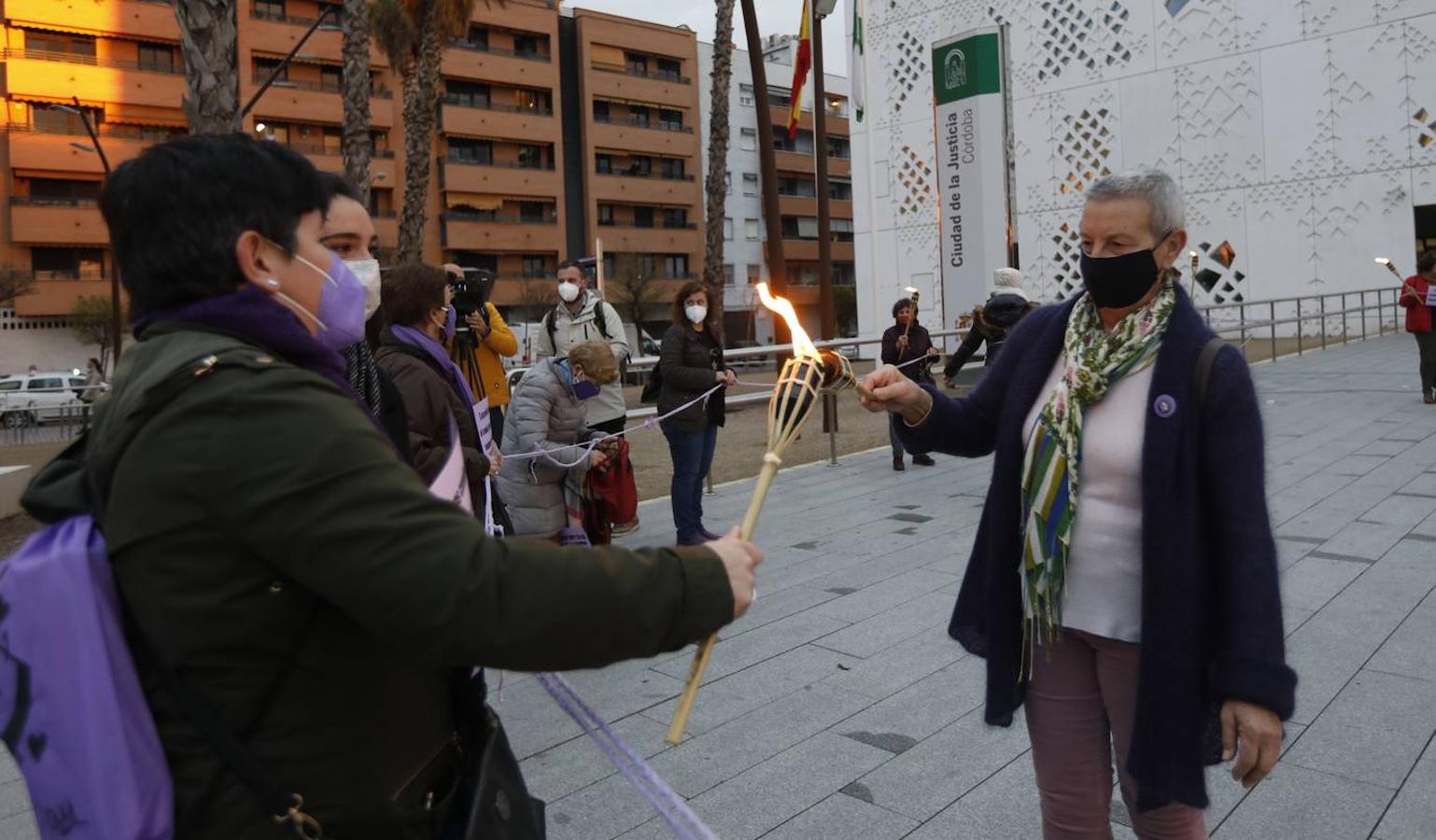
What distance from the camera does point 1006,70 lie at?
39.0 ft

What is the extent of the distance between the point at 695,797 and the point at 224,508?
2.33 meters

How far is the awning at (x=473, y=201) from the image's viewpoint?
47625mm

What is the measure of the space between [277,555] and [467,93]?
51.3m

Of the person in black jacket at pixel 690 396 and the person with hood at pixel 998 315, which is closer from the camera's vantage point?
the person in black jacket at pixel 690 396

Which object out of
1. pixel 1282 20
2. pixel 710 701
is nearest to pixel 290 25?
pixel 1282 20

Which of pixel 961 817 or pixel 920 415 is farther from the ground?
pixel 920 415

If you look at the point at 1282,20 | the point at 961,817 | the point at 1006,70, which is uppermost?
the point at 1282,20

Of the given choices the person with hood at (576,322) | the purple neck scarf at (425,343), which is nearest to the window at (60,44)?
the person with hood at (576,322)

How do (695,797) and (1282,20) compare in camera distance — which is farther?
(1282,20)

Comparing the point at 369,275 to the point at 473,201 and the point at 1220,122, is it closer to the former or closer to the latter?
the point at 1220,122

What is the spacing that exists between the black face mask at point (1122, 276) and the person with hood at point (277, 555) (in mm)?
1215

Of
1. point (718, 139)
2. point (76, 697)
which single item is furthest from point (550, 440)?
point (718, 139)

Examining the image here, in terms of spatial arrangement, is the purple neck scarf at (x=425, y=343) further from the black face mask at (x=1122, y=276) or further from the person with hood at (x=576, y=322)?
the person with hood at (x=576, y=322)

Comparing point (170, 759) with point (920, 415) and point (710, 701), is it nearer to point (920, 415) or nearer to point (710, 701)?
point (920, 415)
